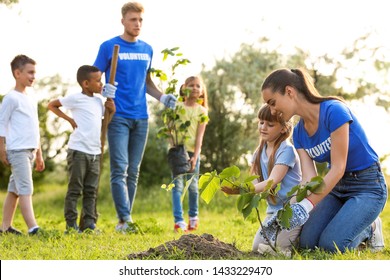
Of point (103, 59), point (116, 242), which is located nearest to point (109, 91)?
point (103, 59)

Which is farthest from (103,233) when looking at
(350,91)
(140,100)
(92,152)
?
(350,91)

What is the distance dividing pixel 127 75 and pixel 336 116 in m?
2.84

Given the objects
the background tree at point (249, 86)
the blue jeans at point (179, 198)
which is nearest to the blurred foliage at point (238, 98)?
the background tree at point (249, 86)

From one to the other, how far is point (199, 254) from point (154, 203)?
22.8 feet

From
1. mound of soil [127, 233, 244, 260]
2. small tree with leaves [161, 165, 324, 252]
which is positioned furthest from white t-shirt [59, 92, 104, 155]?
small tree with leaves [161, 165, 324, 252]

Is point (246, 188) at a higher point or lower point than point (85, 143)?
higher

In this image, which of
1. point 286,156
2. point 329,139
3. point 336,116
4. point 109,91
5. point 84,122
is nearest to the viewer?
point 336,116

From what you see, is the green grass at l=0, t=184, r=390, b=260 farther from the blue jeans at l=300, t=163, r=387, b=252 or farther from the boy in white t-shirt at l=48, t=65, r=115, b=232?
the boy in white t-shirt at l=48, t=65, r=115, b=232

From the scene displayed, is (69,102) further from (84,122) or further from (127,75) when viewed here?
(127,75)

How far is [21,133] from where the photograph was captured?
5.96 m

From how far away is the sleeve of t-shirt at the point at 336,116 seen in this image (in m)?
4.07

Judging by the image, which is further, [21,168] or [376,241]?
[21,168]

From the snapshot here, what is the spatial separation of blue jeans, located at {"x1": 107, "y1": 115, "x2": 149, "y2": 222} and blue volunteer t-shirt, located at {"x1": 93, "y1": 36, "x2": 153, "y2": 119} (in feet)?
0.31

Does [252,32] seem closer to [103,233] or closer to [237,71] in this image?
[237,71]
